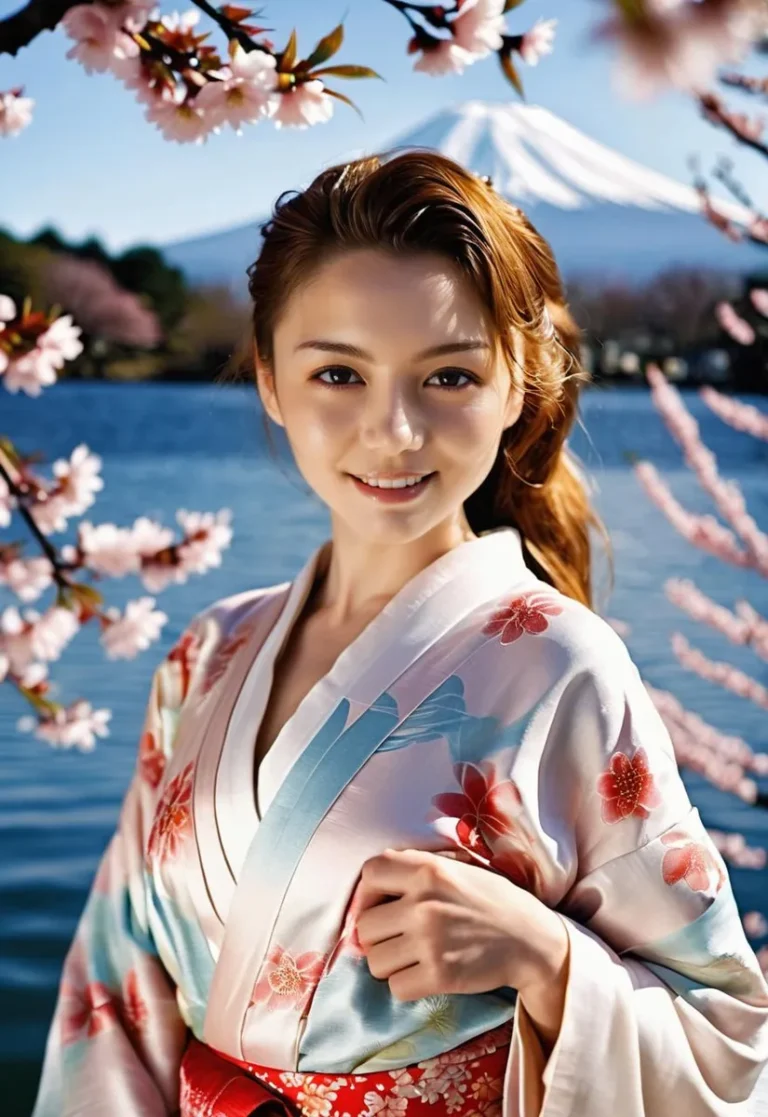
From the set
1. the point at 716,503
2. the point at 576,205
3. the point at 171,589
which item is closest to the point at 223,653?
the point at 716,503

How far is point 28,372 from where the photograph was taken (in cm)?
177

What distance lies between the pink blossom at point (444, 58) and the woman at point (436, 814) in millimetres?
134

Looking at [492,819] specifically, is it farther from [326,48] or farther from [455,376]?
[326,48]

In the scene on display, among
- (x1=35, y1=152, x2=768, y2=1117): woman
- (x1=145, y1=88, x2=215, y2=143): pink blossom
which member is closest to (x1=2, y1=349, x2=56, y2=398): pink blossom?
(x1=145, y1=88, x2=215, y2=143): pink blossom

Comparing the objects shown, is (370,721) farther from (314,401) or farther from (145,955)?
(145,955)

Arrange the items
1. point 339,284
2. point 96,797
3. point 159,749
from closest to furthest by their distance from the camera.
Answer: point 339,284, point 159,749, point 96,797

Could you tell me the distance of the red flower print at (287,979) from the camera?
47.8 inches

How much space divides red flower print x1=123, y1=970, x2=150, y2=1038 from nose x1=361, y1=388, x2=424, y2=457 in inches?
25.6

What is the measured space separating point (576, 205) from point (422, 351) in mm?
6656

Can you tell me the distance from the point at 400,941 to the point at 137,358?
4.58 m

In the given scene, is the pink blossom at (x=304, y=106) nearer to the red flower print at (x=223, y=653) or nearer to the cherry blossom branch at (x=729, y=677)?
the red flower print at (x=223, y=653)

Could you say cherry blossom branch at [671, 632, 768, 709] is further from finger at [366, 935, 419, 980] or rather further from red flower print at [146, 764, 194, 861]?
finger at [366, 935, 419, 980]

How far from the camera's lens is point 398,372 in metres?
1.22

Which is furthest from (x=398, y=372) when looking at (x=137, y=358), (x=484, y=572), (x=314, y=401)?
(x=137, y=358)
